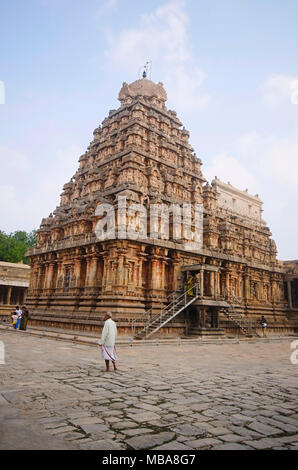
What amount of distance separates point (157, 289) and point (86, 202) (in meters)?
11.2

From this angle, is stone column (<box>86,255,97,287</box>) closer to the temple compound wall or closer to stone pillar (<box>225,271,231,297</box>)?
stone pillar (<box>225,271,231,297</box>)

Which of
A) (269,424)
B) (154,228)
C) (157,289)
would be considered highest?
(154,228)

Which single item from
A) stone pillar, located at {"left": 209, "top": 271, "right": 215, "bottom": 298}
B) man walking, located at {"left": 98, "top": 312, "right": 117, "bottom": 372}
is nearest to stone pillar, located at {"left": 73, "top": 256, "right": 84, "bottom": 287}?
stone pillar, located at {"left": 209, "top": 271, "right": 215, "bottom": 298}

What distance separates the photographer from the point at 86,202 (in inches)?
1145

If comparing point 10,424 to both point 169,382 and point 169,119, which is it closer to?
point 169,382

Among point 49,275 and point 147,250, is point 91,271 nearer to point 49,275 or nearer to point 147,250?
point 147,250

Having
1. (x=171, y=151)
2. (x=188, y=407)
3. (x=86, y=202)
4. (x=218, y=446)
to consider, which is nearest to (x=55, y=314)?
(x=86, y=202)

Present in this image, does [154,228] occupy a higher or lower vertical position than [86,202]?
lower

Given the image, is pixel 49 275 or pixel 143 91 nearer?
pixel 49 275

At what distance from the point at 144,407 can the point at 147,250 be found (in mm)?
17910

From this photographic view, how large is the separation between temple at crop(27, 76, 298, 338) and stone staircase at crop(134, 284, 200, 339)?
0.34 feet

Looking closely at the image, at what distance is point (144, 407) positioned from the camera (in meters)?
5.46

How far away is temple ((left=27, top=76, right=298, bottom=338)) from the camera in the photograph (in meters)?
21.7

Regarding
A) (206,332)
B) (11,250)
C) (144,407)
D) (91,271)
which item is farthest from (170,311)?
(11,250)
